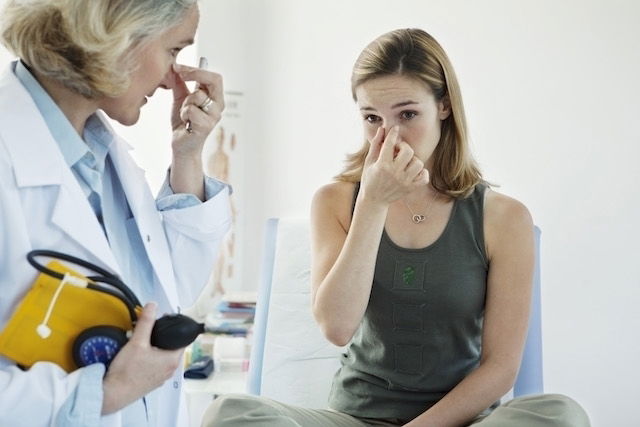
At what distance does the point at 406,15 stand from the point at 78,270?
6.19 ft

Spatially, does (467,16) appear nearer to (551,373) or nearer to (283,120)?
(283,120)

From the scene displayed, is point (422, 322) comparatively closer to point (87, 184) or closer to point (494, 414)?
point (494, 414)

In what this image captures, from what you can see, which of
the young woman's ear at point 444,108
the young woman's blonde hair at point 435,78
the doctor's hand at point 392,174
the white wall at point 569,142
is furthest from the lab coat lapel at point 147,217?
the white wall at point 569,142

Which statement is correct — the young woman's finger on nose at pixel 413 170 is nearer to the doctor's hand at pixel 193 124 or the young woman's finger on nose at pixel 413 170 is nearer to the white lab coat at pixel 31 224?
the doctor's hand at pixel 193 124

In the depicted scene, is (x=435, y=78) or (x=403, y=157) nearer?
(x=403, y=157)

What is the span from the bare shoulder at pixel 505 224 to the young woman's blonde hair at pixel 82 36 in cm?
82

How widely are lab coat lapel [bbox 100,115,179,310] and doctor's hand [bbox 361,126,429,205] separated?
394mm

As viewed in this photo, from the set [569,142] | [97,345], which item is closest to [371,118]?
[97,345]

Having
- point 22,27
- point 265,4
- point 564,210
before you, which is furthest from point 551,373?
point 22,27

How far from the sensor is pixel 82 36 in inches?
44.2

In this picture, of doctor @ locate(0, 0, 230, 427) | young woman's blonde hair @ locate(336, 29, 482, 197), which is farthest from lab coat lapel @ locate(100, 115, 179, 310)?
young woman's blonde hair @ locate(336, 29, 482, 197)

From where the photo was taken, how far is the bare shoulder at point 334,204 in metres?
1.75

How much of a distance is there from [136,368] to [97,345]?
6cm

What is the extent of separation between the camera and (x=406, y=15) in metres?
2.77
